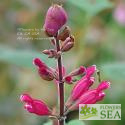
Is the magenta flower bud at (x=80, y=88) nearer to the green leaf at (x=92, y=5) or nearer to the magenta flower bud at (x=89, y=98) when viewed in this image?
the magenta flower bud at (x=89, y=98)

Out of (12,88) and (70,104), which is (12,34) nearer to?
(12,88)

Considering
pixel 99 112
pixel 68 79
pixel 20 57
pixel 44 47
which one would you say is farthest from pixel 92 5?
pixel 68 79

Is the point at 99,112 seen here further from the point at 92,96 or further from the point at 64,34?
the point at 64,34

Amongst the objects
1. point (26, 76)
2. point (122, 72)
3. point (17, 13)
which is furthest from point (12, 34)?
point (122, 72)

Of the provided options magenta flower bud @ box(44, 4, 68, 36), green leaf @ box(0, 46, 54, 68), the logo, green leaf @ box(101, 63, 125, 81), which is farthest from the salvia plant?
green leaf @ box(0, 46, 54, 68)

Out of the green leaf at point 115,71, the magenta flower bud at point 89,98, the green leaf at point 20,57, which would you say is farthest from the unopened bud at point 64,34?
the green leaf at point 20,57

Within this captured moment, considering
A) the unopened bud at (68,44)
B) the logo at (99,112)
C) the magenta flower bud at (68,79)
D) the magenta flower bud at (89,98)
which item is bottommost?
the logo at (99,112)

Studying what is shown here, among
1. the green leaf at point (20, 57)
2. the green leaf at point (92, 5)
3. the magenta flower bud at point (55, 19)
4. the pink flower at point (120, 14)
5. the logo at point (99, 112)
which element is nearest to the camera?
the magenta flower bud at point (55, 19)
